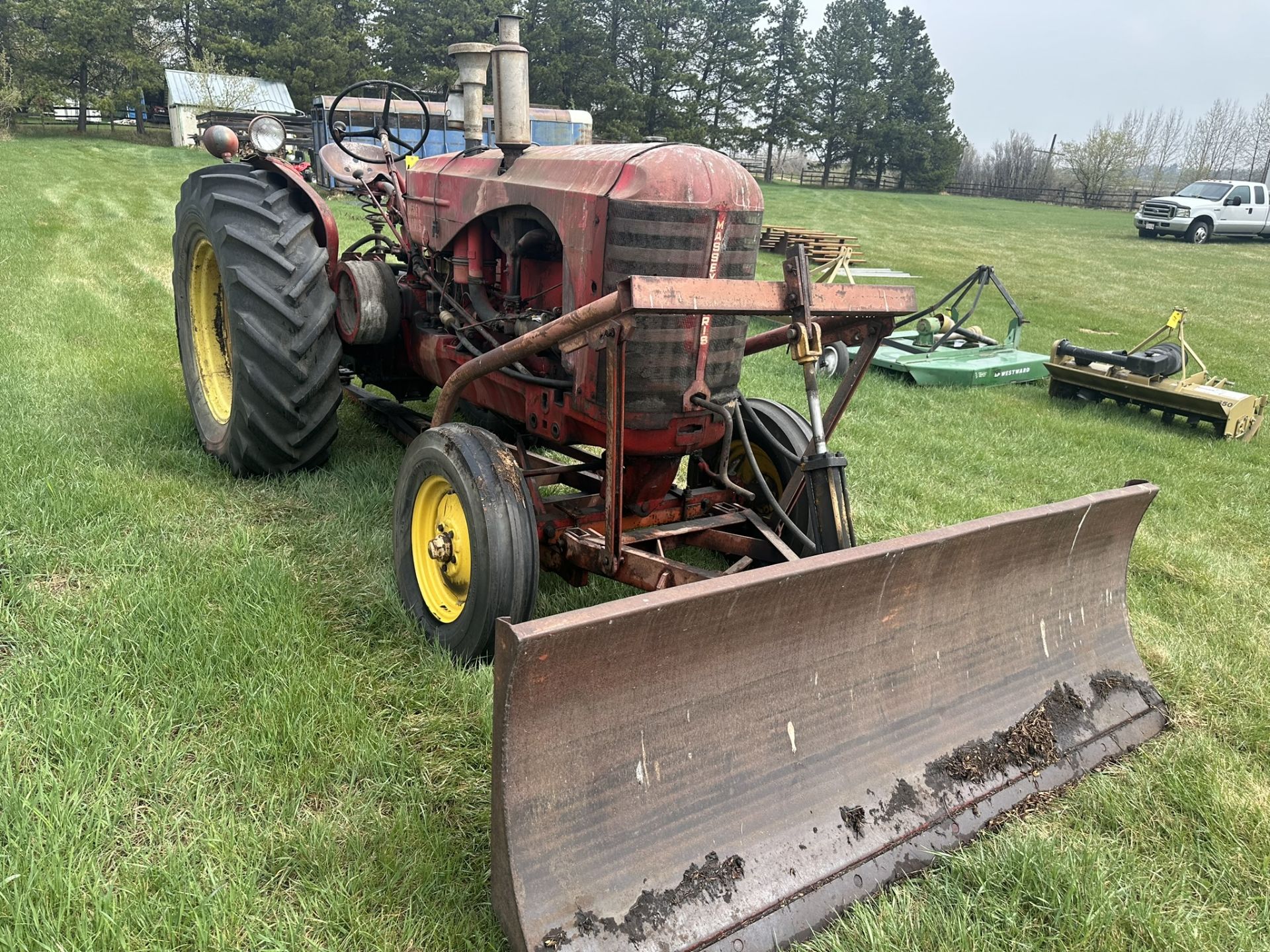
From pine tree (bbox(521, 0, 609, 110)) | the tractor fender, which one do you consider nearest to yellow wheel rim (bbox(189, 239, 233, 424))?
the tractor fender

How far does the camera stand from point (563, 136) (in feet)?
82.0

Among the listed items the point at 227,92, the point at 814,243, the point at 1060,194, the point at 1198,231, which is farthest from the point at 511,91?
the point at 1060,194

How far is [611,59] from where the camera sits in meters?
38.4

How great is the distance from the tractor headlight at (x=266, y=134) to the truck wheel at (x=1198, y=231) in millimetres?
27211

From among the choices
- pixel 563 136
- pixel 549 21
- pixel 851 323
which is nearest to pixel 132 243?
pixel 851 323

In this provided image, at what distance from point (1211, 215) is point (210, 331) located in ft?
92.6

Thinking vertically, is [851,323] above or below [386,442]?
above

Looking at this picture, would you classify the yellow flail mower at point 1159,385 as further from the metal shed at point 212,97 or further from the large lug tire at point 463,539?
the metal shed at point 212,97

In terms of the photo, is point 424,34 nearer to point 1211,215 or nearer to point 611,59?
point 611,59

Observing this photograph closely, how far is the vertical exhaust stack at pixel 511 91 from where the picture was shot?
300 cm

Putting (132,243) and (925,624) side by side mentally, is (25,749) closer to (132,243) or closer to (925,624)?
(925,624)

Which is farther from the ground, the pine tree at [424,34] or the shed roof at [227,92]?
the pine tree at [424,34]

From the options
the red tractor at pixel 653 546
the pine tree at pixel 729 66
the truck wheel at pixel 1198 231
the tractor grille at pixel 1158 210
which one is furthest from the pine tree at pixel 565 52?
the red tractor at pixel 653 546

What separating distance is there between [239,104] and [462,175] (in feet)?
108
